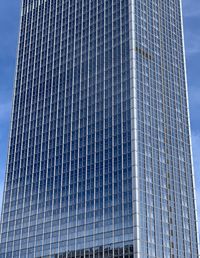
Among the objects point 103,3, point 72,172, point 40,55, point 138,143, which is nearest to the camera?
point 138,143

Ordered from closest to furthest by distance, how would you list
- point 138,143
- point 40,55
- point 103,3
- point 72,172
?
point 138,143
point 72,172
point 103,3
point 40,55

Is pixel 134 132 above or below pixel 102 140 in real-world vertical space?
below

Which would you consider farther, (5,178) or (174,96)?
(5,178)

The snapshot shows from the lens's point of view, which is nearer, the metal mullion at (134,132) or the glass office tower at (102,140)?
the metal mullion at (134,132)

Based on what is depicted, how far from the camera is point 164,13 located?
171250 millimetres

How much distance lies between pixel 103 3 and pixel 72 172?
54.6m

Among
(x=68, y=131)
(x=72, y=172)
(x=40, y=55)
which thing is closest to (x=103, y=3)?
(x=40, y=55)

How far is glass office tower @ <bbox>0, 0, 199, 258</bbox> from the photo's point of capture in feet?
444

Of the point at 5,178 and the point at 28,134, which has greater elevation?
the point at 28,134

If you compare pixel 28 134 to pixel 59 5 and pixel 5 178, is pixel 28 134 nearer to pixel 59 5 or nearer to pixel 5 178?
pixel 5 178

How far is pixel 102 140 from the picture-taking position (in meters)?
146

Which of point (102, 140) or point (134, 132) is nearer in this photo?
point (134, 132)

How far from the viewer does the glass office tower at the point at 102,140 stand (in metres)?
135

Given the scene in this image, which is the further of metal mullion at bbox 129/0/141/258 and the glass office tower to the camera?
the glass office tower
